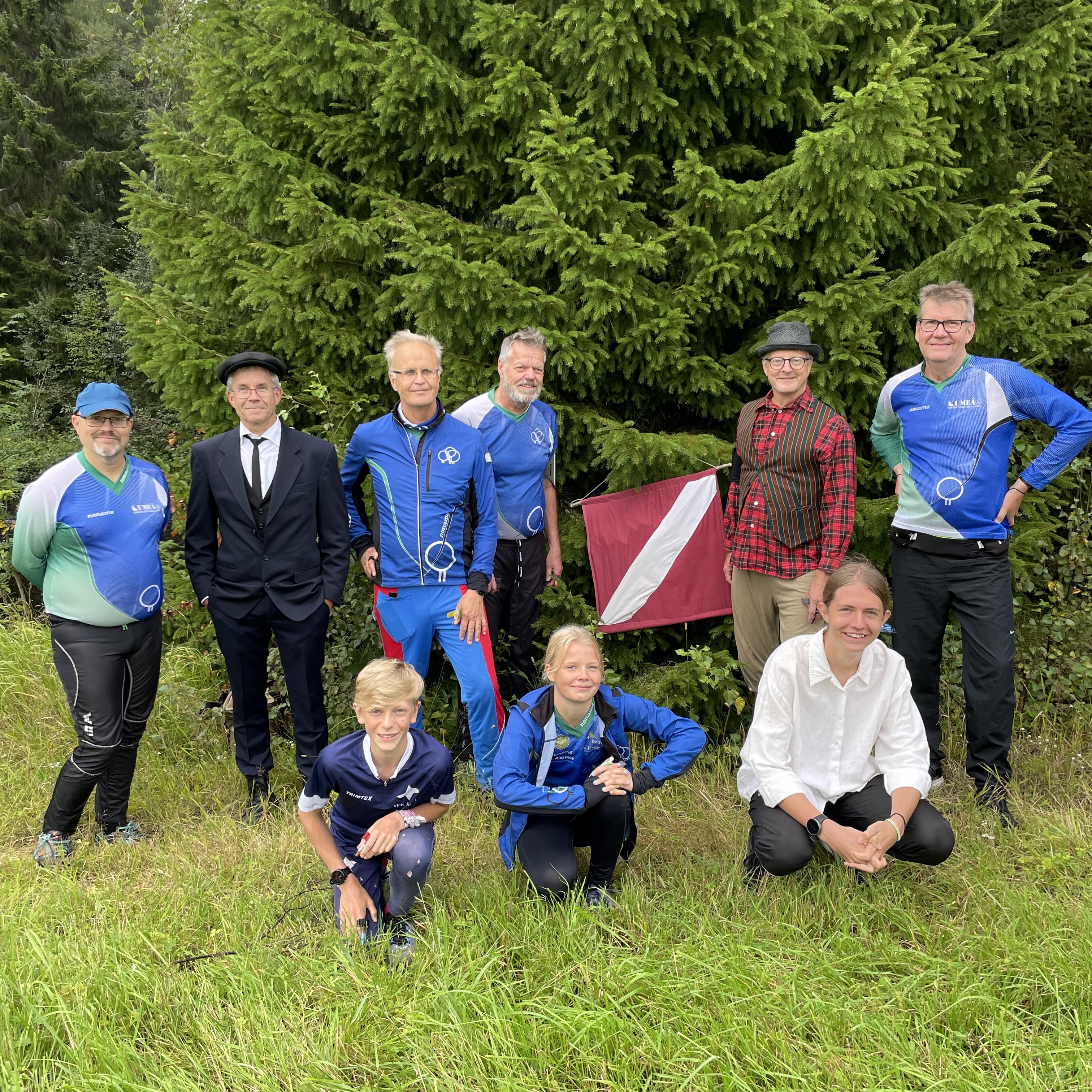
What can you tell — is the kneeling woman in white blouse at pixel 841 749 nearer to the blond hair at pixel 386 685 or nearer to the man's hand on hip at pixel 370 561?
the blond hair at pixel 386 685

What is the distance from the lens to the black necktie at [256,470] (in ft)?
15.0

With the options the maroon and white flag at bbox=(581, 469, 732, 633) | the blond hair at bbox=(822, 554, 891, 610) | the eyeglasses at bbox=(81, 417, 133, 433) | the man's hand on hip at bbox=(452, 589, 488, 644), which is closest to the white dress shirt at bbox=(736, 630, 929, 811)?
the blond hair at bbox=(822, 554, 891, 610)

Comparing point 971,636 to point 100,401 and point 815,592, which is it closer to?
point 815,592

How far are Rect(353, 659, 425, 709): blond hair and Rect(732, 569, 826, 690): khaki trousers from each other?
1.98 metres

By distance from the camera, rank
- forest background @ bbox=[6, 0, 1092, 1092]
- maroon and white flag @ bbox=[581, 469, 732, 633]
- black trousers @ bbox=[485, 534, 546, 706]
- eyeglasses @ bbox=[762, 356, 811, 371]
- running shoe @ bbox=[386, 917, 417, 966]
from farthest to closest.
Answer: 1. maroon and white flag @ bbox=[581, 469, 732, 633]
2. black trousers @ bbox=[485, 534, 546, 706]
3. eyeglasses @ bbox=[762, 356, 811, 371]
4. running shoe @ bbox=[386, 917, 417, 966]
5. forest background @ bbox=[6, 0, 1092, 1092]

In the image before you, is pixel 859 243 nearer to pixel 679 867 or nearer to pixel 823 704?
pixel 823 704

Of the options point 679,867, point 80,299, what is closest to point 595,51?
point 679,867

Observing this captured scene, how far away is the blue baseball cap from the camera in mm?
4285

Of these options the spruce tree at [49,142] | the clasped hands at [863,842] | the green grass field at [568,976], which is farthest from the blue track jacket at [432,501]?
the spruce tree at [49,142]

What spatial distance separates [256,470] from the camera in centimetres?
459

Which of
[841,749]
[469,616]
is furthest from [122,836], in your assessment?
[841,749]

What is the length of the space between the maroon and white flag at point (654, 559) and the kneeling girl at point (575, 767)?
177 centimetres

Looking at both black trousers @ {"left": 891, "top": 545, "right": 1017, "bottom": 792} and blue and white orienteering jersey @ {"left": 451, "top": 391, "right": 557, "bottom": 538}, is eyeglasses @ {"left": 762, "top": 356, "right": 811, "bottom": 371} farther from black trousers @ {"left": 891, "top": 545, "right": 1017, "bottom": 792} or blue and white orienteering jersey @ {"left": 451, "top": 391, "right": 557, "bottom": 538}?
blue and white orienteering jersey @ {"left": 451, "top": 391, "right": 557, "bottom": 538}

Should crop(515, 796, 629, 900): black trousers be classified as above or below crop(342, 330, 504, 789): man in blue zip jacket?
below
